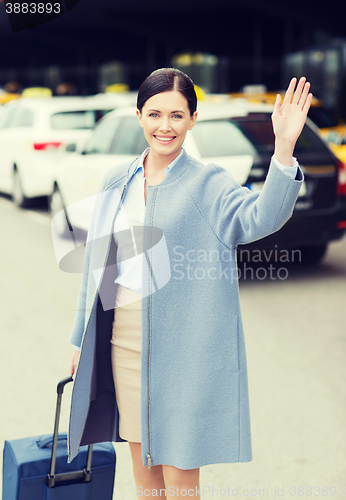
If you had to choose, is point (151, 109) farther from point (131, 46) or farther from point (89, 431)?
point (131, 46)

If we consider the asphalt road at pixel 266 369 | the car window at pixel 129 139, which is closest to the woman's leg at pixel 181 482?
the asphalt road at pixel 266 369

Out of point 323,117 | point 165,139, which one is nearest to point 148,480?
point 165,139

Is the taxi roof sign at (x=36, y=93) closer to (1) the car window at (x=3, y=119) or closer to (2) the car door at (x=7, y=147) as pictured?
(1) the car window at (x=3, y=119)

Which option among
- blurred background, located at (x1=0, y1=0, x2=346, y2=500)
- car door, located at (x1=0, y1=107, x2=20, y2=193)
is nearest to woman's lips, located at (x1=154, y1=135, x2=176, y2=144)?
blurred background, located at (x1=0, y1=0, x2=346, y2=500)

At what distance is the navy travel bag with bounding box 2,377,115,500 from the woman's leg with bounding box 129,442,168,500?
14 centimetres

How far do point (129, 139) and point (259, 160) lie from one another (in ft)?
5.25

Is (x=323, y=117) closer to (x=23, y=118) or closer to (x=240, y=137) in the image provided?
(x=23, y=118)

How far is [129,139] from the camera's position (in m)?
7.16

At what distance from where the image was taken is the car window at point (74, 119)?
10219 mm

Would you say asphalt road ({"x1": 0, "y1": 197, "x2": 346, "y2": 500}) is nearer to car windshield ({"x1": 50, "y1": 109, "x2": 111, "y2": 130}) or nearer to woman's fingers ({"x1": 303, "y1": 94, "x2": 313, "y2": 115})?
woman's fingers ({"x1": 303, "y1": 94, "x2": 313, "y2": 115})

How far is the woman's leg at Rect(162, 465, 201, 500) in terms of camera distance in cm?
221

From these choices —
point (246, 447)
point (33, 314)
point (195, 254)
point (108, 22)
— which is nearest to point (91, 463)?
point (246, 447)

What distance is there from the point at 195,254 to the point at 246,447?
0.64 meters

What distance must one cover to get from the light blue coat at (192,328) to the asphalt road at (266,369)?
98cm
